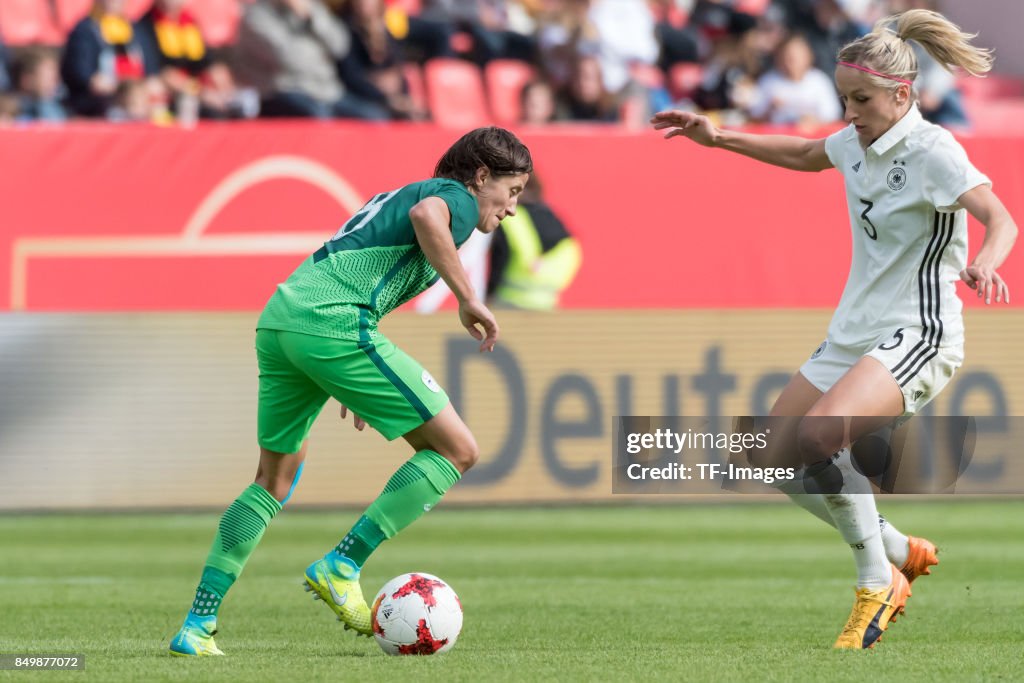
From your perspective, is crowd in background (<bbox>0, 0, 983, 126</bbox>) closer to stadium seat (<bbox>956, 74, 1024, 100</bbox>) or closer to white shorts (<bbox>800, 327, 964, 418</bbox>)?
stadium seat (<bbox>956, 74, 1024, 100</bbox>)

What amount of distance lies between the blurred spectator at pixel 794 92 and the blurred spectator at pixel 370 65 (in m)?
3.58

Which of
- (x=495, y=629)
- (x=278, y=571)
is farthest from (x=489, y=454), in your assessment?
(x=495, y=629)

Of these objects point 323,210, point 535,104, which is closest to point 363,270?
point 323,210

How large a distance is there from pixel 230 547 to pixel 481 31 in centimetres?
1180

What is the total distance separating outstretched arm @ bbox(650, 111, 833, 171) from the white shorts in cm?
86

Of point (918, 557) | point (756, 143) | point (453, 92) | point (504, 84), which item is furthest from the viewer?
point (504, 84)

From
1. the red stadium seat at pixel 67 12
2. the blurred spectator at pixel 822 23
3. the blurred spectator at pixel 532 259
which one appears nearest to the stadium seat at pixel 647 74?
the blurred spectator at pixel 822 23

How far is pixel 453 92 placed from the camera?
54.7ft

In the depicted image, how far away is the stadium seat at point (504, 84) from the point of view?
16.7m

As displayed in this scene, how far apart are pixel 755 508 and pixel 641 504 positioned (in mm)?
869

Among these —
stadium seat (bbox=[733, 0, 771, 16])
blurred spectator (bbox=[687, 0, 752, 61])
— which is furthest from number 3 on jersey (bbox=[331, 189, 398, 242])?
stadium seat (bbox=[733, 0, 771, 16])

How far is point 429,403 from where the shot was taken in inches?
227

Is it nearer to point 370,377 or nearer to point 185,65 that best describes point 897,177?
point 370,377

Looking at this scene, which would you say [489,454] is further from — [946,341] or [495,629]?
[946,341]
